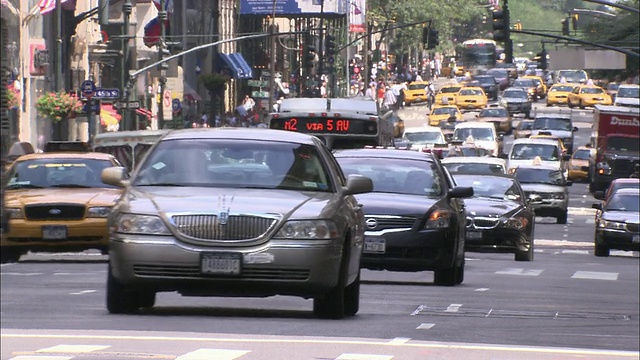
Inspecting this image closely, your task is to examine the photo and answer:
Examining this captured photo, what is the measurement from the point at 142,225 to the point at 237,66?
75.9m

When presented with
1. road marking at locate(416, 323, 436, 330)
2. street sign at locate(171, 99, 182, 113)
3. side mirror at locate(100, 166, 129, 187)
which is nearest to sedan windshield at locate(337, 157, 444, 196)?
road marking at locate(416, 323, 436, 330)

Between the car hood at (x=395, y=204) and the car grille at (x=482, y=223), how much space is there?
20.8ft

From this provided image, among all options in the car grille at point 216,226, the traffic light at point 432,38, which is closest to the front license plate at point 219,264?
the car grille at point 216,226

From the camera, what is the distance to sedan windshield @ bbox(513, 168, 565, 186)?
4847 cm

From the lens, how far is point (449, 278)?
1947cm

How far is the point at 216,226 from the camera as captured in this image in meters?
12.1

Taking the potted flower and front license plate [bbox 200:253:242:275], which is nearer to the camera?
front license plate [bbox 200:253:242:275]

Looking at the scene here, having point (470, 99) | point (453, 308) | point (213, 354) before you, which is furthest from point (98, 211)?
→ point (470, 99)

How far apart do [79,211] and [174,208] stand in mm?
11345

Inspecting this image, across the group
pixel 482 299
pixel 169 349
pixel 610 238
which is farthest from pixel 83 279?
pixel 610 238

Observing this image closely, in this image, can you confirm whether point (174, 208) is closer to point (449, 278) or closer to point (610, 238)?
point (449, 278)

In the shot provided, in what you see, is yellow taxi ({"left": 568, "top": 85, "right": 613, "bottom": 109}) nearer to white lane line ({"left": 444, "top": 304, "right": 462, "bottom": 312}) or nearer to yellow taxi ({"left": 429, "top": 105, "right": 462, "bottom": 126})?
yellow taxi ({"left": 429, "top": 105, "right": 462, "bottom": 126})

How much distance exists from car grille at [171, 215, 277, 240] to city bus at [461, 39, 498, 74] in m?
82.5

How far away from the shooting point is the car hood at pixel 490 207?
2405 centimetres
